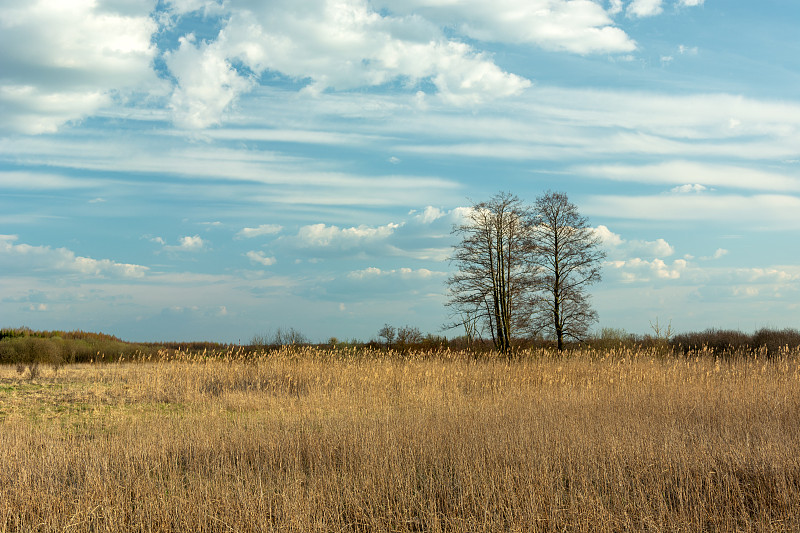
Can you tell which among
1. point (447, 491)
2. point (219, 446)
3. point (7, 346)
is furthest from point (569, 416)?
point (7, 346)

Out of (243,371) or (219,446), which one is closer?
(219,446)

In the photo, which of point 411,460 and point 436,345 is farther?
point 436,345

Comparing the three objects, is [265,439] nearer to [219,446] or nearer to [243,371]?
[219,446]

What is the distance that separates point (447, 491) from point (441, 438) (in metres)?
2.03

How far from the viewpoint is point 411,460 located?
7.89 metres

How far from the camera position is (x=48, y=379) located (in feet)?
56.7

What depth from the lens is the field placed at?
6.22 meters

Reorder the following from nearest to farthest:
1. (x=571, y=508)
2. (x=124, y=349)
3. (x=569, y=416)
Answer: (x=571, y=508) → (x=569, y=416) → (x=124, y=349)

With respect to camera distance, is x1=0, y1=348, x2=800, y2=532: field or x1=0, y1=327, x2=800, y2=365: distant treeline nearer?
x1=0, y1=348, x2=800, y2=532: field

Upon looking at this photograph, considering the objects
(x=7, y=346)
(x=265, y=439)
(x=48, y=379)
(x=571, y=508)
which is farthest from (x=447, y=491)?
(x=7, y=346)

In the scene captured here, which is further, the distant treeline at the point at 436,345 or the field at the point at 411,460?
the distant treeline at the point at 436,345

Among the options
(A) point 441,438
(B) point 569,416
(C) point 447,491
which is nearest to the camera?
(C) point 447,491

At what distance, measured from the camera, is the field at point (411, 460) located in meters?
6.22

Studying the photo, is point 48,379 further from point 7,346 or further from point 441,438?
point 441,438
